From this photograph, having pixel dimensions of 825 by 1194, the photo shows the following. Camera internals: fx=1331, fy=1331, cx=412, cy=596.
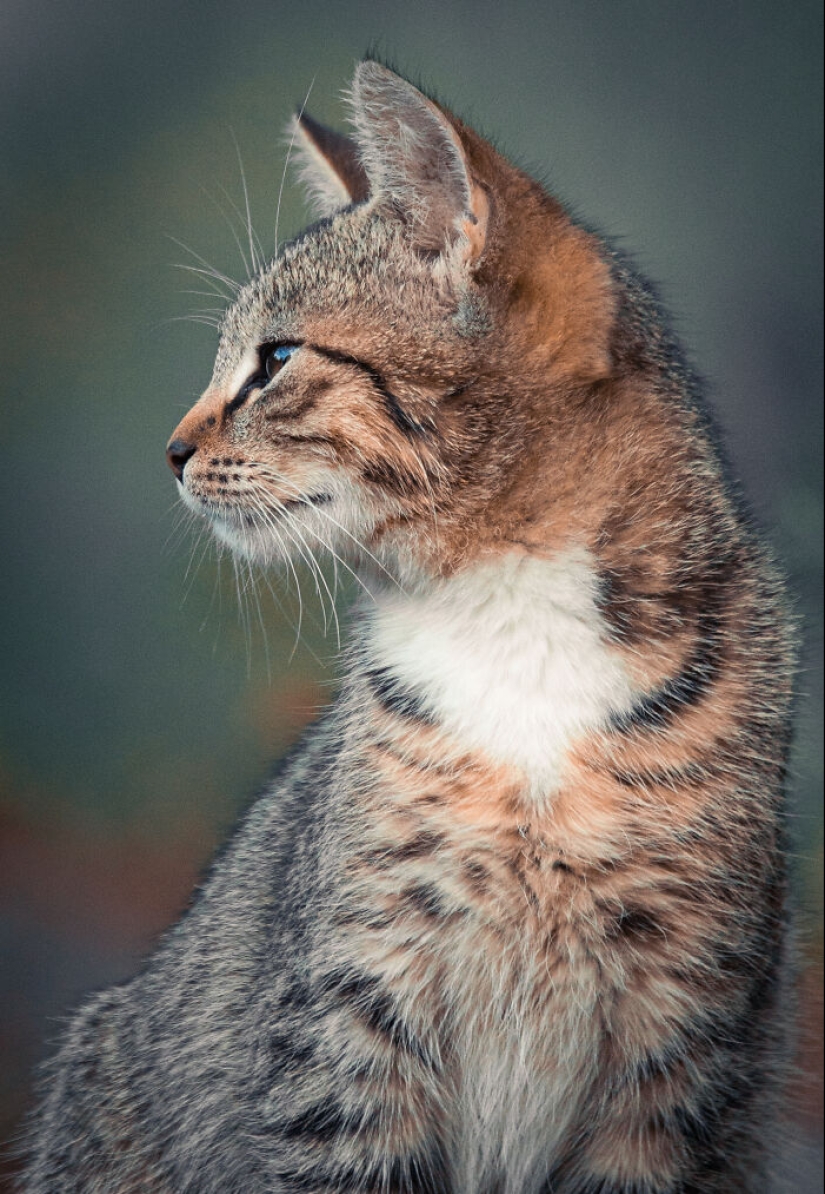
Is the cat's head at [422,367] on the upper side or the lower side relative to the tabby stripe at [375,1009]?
upper

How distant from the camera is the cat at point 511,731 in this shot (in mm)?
1504

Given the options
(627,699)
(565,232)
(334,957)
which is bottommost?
(334,957)

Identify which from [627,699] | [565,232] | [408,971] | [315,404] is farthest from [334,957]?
[565,232]

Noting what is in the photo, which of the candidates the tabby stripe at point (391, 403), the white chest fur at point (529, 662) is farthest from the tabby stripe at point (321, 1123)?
the tabby stripe at point (391, 403)

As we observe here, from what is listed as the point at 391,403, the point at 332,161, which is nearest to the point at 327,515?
the point at 391,403

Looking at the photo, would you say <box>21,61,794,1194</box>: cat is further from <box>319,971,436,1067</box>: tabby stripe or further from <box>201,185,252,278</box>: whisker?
<box>201,185,252,278</box>: whisker

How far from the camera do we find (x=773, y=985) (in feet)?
5.32

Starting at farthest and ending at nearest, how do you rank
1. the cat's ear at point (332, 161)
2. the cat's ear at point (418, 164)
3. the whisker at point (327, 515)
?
the cat's ear at point (332, 161) < the whisker at point (327, 515) < the cat's ear at point (418, 164)

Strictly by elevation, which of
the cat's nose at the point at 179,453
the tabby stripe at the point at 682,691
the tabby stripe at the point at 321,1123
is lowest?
the tabby stripe at the point at 321,1123

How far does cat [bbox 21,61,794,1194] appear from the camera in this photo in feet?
4.93

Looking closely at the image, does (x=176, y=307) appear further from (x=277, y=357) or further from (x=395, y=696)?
(x=395, y=696)

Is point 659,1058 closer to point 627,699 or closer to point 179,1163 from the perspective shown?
point 627,699

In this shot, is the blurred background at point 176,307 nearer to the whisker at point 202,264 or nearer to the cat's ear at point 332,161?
the whisker at point 202,264

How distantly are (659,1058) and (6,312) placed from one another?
131 cm
